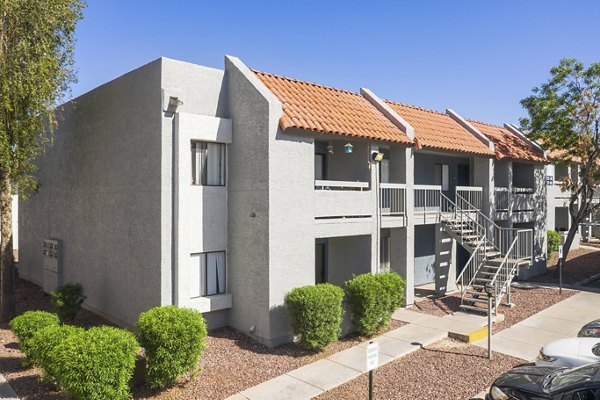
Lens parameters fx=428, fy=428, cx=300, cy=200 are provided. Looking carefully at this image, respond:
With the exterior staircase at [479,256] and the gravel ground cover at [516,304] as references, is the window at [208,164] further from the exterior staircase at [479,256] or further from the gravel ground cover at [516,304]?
the exterior staircase at [479,256]

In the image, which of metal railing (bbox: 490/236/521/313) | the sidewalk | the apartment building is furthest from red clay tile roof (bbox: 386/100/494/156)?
the sidewalk

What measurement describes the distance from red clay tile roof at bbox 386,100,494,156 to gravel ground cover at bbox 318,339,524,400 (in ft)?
22.8

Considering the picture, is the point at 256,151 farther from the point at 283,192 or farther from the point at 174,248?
the point at 174,248

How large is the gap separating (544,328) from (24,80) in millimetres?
16093

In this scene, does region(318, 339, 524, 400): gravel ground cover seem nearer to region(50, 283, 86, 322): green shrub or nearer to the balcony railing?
region(50, 283, 86, 322): green shrub

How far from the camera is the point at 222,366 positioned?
9.60 meters

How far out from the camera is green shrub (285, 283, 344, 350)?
33.5 feet

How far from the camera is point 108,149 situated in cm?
1328

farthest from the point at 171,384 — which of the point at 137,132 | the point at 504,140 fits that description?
the point at 504,140

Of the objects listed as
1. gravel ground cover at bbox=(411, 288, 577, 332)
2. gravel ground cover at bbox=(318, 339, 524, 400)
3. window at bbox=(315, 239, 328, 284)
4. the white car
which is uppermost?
window at bbox=(315, 239, 328, 284)

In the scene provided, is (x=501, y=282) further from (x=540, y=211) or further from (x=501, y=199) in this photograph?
(x=540, y=211)

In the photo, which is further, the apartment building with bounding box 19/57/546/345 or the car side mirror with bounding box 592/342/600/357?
the apartment building with bounding box 19/57/546/345

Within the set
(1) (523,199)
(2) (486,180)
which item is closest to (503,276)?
(2) (486,180)

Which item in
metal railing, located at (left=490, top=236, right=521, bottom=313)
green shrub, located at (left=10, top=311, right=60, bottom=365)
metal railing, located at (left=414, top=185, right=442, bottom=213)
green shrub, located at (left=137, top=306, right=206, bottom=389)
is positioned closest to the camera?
green shrub, located at (left=137, top=306, right=206, bottom=389)
